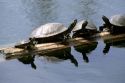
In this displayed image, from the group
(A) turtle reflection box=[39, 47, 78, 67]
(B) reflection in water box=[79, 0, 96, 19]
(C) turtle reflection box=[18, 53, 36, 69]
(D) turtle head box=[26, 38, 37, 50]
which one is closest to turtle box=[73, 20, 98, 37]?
(A) turtle reflection box=[39, 47, 78, 67]

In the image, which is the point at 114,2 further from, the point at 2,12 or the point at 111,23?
the point at 111,23

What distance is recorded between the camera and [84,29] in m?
8.38

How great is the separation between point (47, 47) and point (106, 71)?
175cm

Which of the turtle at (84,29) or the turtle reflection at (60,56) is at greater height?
the turtle at (84,29)

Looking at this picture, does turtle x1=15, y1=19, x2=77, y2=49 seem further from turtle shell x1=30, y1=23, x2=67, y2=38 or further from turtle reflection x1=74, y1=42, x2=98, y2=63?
turtle reflection x1=74, y1=42, x2=98, y2=63

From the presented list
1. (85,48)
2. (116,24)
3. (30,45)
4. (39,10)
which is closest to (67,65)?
(85,48)

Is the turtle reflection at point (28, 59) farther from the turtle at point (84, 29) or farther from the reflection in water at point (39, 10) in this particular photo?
the reflection in water at point (39, 10)

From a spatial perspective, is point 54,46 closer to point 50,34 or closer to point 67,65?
point 50,34

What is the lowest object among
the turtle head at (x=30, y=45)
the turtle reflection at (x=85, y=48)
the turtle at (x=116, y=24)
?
the turtle reflection at (x=85, y=48)

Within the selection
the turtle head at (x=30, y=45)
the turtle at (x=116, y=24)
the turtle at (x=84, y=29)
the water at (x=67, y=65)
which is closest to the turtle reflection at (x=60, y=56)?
the water at (x=67, y=65)

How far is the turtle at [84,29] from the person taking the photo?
834 centimetres

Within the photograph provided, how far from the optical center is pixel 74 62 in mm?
7188

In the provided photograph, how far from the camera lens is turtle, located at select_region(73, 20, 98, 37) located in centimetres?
834

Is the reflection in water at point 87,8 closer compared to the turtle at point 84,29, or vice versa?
the turtle at point 84,29
